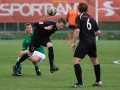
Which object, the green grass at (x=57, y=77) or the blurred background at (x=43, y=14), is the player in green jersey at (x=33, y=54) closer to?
the green grass at (x=57, y=77)

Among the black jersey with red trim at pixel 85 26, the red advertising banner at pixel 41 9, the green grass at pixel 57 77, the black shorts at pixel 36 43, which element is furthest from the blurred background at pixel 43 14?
the black jersey with red trim at pixel 85 26

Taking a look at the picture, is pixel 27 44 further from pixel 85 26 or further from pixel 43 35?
pixel 85 26

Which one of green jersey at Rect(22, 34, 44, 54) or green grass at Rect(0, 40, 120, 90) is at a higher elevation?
green jersey at Rect(22, 34, 44, 54)

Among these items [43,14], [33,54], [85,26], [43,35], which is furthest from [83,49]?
[43,14]

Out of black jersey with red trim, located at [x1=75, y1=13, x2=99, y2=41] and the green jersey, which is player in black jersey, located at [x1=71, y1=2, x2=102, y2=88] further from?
the green jersey

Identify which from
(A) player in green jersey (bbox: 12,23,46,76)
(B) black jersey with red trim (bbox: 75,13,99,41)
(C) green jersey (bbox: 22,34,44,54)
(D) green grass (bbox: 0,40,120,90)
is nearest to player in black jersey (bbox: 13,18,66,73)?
(A) player in green jersey (bbox: 12,23,46,76)

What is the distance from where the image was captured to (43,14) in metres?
30.0

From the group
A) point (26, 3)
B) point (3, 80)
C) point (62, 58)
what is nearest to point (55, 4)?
point (26, 3)

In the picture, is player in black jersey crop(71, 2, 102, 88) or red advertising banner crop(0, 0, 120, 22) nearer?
player in black jersey crop(71, 2, 102, 88)

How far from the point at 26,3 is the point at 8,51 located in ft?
30.5

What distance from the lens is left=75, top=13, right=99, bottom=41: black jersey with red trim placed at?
10617 millimetres

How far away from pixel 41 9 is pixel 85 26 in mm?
19598

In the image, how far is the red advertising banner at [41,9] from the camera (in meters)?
29.6

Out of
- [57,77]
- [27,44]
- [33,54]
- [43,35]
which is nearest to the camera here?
[43,35]
